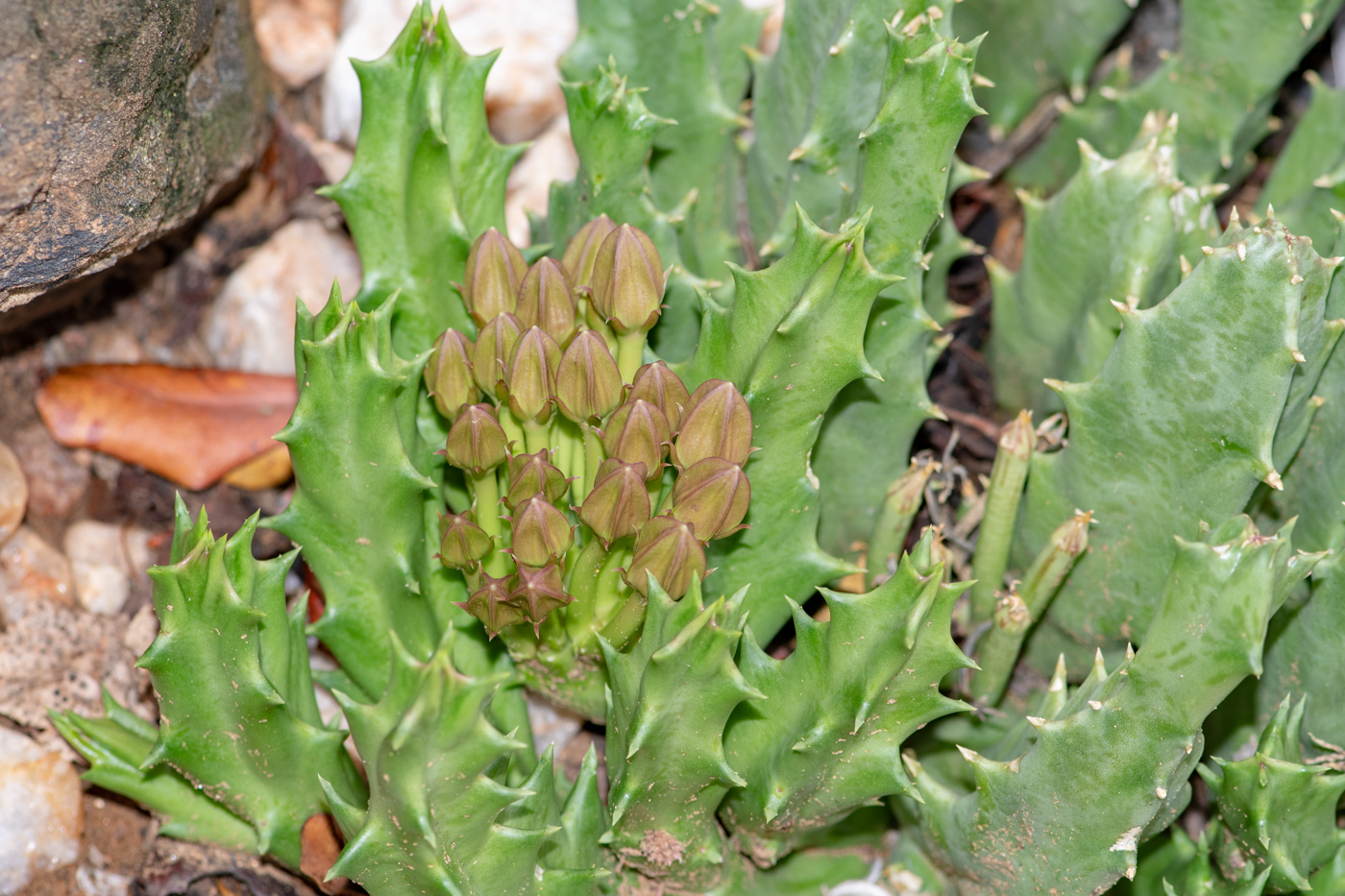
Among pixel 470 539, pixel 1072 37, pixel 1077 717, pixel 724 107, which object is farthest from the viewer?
pixel 1072 37

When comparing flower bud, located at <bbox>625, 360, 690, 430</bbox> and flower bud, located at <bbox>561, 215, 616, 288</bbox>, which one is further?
flower bud, located at <bbox>561, 215, 616, 288</bbox>

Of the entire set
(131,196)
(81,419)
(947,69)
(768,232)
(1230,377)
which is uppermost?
(947,69)

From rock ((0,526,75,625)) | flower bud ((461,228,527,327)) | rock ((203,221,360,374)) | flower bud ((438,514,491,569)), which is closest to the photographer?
flower bud ((438,514,491,569))

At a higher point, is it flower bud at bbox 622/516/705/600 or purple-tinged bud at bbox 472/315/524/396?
purple-tinged bud at bbox 472/315/524/396

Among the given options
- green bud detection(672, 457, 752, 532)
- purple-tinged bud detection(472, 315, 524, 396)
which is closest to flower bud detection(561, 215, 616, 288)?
purple-tinged bud detection(472, 315, 524, 396)

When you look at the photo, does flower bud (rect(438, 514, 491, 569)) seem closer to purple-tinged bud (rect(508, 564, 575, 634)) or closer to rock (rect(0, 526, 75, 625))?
purple-tinged bud (rect(508, 564, 575, 634))

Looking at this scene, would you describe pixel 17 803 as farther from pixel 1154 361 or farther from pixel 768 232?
pixel 1154 361

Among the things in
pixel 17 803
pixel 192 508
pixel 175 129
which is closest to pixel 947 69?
pixel 175 129

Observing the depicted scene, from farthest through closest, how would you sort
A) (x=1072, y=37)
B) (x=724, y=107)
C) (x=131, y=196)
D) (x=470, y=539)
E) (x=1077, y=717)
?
(x=1072, y=37), (x=724, y=107), (x=131, y=196), (x=470, y=539), (x=1077, y=717)
